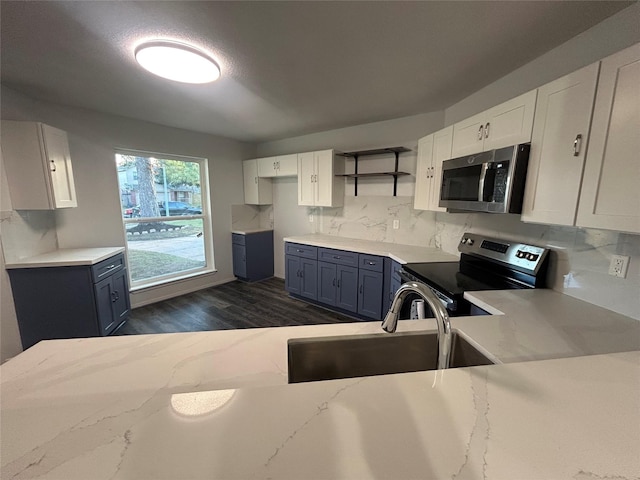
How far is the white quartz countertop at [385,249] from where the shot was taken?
262cm

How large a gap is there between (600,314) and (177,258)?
4655 millimetres

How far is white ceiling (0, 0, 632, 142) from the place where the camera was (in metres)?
1.36

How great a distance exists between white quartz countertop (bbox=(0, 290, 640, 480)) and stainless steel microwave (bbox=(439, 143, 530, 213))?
3.38 ft

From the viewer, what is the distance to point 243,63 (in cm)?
189

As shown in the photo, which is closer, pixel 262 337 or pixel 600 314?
pixel 262 337

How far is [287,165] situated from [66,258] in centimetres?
284

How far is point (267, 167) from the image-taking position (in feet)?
14.1

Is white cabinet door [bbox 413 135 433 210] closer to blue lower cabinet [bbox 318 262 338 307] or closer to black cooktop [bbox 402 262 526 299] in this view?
black cooktop [bbox 402 262 526 299]

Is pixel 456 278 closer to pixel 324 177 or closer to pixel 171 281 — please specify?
pixel 324 177

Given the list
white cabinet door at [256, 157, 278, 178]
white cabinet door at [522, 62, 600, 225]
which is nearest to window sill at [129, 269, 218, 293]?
white cabinet door at [256, 157, 278, 178]

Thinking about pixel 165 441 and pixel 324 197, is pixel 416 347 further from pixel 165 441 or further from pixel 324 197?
pixel 324 197

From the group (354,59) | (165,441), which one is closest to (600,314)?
(165,441)

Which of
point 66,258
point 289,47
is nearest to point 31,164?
point 66,258

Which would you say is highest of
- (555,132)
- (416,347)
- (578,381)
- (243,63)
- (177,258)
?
(243,63)
